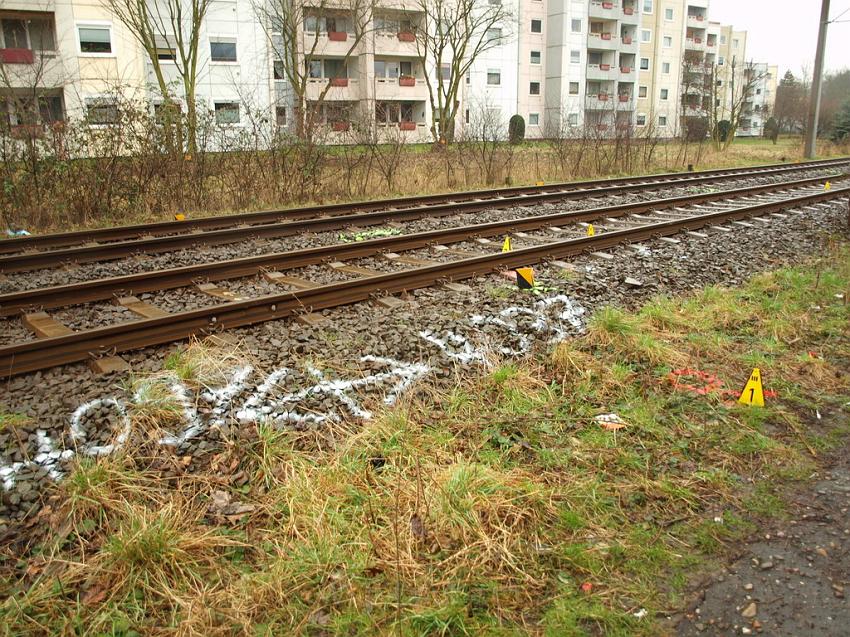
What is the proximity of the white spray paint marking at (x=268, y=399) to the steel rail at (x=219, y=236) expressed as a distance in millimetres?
5599

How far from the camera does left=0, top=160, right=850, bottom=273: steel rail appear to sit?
9.01 metres

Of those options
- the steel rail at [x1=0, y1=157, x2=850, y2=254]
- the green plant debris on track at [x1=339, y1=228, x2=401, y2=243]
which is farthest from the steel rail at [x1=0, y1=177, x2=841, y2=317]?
the steel rail at [x1=0, y1=157, x2=850, y2=254]

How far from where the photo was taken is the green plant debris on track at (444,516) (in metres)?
2.82

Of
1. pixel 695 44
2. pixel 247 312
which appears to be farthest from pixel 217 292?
pixel 695 44

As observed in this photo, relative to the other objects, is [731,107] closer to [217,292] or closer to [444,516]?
[217,292]

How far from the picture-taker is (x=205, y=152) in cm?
1459

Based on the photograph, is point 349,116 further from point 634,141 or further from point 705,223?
point 634,141

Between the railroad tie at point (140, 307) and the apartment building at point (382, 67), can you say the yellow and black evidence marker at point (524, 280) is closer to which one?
the railroad tie at point (140, 307)

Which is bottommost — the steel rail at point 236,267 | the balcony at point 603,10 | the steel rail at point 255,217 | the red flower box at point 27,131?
the steel rail at point 236,267

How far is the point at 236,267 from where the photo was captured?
8.12m

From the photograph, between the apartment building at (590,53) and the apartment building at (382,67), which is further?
the apartment building at (590,53)

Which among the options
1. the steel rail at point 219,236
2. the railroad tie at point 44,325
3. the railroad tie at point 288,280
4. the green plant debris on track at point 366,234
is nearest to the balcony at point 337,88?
the steel rail at point 219,236

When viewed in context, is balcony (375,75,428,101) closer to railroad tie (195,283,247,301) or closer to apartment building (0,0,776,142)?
apartment building (0,0,776,142)

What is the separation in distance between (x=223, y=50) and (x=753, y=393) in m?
39.5
